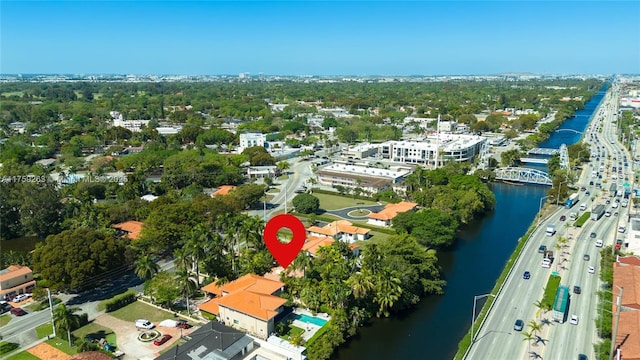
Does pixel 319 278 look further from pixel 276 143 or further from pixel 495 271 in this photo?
pixel 276 143

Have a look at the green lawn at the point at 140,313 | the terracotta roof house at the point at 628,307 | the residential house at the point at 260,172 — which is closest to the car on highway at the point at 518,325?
the terracotta roof house at the point at 628,307

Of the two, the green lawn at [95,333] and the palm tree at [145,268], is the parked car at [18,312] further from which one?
the palm tree at [145,268]

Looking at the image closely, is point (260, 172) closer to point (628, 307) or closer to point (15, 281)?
point (15, 281)

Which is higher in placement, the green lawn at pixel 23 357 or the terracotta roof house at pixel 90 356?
the terracotta roof house at pixel 90 356

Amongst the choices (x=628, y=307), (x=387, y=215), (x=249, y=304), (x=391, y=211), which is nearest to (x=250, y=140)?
(x=391, y=211)

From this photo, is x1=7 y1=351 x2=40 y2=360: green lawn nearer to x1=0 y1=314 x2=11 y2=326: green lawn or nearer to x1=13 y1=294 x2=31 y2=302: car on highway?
x1=0 y1=314 x2=11 y2=326: green lawn

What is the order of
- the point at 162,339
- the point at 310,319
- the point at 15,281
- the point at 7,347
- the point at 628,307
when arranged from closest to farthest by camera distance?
the point at 7,347 → the point at 162,339 → the point at 628,307 → the point at 310,319 → the point at 15,281
